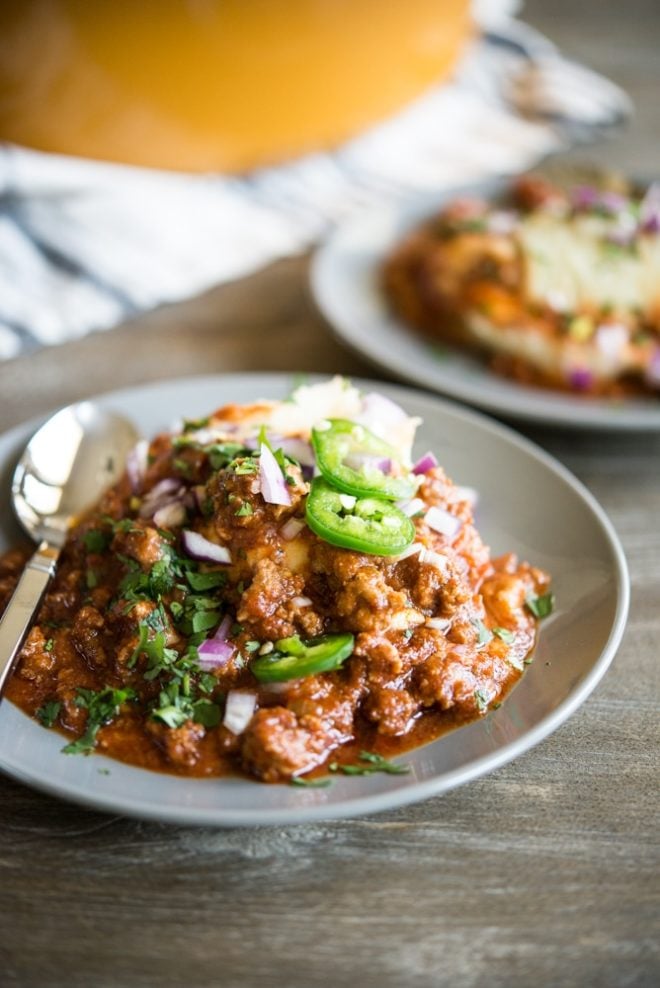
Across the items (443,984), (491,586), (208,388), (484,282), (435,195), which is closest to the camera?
(443,984)

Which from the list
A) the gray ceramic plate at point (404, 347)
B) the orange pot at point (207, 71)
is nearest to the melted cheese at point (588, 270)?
the gray ceramic plate at point (404, 347)

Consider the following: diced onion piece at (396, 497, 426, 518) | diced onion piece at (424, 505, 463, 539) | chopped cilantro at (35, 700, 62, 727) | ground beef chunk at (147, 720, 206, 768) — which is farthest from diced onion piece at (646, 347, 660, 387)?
chopped cilantro at (35, 700, 62, 727)

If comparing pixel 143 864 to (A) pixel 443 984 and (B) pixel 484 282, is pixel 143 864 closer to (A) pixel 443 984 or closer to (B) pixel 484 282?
(A) pixel 443 984

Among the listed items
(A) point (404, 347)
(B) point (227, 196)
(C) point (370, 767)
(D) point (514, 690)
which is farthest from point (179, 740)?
(B) point (227, 196)

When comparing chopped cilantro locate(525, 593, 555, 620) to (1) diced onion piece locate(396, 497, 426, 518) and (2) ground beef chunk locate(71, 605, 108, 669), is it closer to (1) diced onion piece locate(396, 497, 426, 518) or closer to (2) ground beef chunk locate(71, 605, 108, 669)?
(1) diced onion piece locate(396, 497, 426, 518)

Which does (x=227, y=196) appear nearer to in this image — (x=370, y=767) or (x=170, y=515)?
(x=170, y=515)

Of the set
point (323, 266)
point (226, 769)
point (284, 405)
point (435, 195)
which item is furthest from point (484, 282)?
point (226, 769)
